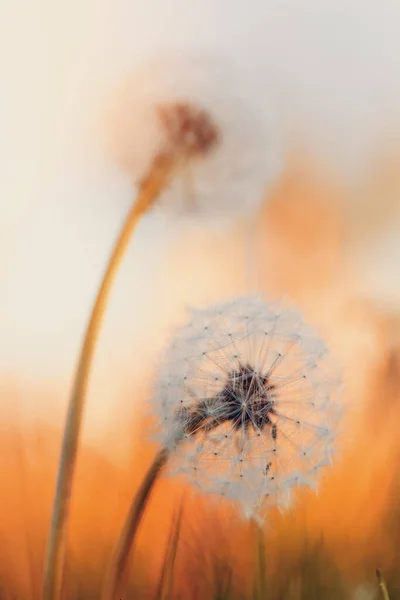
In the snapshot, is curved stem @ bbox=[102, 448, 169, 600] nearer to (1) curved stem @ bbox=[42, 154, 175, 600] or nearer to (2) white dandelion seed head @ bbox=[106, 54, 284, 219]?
(1) curved stem @ bbox=[42, 154, 175, 600]

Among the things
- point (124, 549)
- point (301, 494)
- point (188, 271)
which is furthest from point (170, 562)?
point (188, 271)

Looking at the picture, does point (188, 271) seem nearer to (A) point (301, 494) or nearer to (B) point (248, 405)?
(B) point (248, 405)

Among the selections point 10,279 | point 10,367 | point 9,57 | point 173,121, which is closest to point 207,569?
point 10,367

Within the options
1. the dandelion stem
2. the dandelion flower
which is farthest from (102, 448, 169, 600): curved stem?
the dandelion stem

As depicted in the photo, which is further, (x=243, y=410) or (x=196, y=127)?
(x=196, y=127)

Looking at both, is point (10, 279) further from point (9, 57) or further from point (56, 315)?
point (9, 57)

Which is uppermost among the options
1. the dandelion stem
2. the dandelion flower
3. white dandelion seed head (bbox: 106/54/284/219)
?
white dandelion seed head (bbox: 106/54/284/219)

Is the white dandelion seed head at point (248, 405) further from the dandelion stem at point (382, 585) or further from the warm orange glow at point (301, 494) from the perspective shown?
the dandelion stem at point (382, 585)
